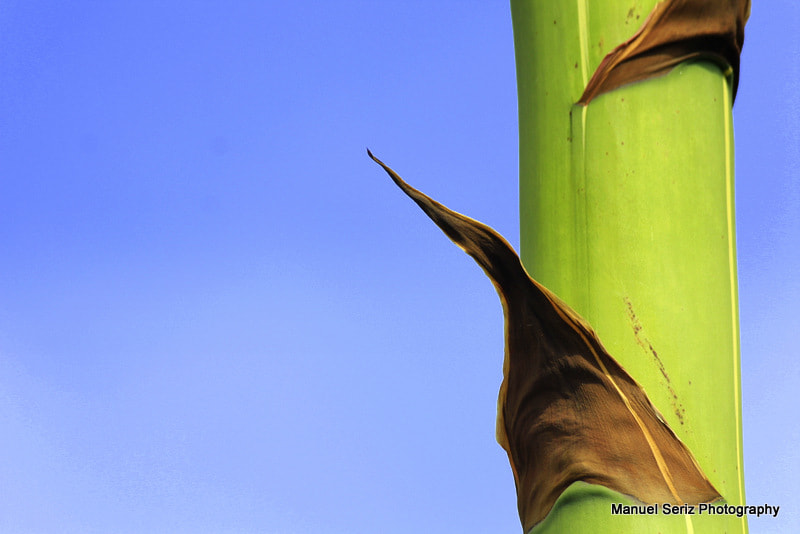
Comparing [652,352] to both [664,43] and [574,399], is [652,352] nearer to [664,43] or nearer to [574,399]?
[574,399]

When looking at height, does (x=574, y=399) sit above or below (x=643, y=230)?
below

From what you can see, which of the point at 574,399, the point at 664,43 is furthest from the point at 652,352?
the point at 664,43

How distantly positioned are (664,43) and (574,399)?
1.07ft

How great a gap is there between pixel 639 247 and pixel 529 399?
0.53 ft

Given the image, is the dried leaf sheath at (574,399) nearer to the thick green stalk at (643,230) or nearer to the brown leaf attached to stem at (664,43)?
the thick green stalk at (643,230)

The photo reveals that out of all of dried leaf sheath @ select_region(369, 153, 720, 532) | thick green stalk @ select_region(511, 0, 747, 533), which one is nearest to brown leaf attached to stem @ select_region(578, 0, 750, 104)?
thick green stalk @ select_region(511, 0, 747, 533)

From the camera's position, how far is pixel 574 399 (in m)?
0.76

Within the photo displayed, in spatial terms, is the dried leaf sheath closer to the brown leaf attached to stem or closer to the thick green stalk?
the thick green stalk

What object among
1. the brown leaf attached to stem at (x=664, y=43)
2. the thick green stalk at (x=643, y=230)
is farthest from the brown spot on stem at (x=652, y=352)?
the brown leaf attached to stem at (x=664, y=43)

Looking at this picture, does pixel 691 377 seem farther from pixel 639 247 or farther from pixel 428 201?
pixel 428 201

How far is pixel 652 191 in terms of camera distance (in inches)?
31.4

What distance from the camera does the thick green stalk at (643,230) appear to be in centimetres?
78

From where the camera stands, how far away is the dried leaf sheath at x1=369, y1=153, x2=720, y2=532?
75cm

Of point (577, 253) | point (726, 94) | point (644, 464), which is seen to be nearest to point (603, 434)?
point (644, 464)
